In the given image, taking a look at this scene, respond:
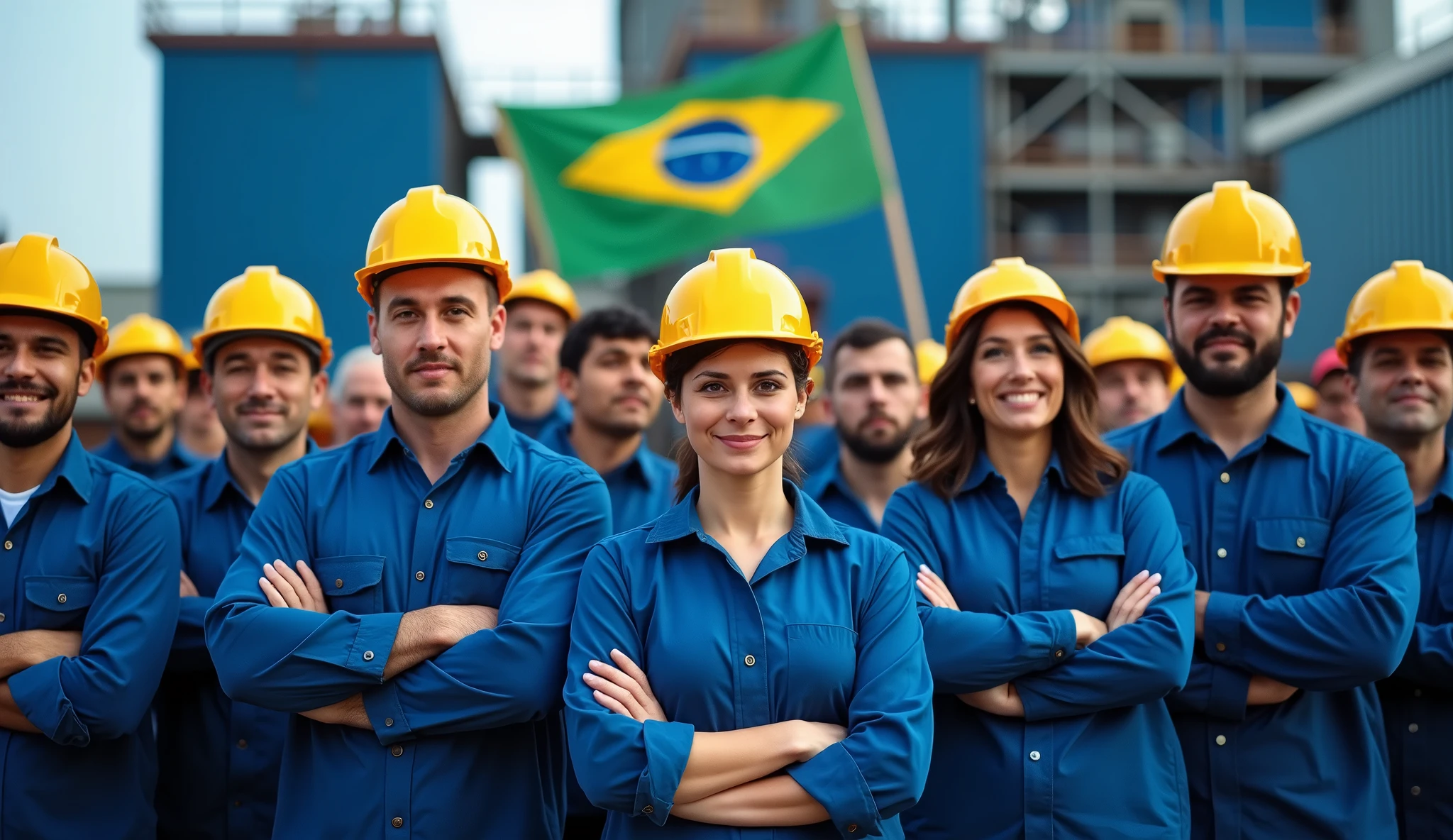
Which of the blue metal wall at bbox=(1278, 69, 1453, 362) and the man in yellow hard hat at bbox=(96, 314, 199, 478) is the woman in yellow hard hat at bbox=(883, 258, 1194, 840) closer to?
the man in yellow hard hat at bbox=(96, 314, 199, 478)

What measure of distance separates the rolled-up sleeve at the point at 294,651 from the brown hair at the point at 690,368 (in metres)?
0.94

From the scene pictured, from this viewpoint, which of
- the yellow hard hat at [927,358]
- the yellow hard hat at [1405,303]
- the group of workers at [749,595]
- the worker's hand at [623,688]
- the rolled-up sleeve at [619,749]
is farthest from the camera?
the yellow hard hat at [927,358]

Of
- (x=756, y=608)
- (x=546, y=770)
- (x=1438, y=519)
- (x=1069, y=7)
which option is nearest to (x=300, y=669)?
(x=546, y=770)

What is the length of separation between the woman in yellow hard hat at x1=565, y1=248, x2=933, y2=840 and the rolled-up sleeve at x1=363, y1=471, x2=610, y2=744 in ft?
0.53

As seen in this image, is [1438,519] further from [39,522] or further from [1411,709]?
[39,522]

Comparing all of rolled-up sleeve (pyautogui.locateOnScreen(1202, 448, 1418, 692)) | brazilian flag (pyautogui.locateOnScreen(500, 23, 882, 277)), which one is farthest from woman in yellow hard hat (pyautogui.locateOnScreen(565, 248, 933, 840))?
brazilian flag (pyautogui.locateOnScreen(500, 23, 882, 277))

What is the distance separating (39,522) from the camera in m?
4.21

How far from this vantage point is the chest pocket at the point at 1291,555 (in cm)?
413

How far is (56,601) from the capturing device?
4.06m

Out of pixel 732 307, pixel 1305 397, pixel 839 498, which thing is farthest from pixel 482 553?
pixel 1305 397

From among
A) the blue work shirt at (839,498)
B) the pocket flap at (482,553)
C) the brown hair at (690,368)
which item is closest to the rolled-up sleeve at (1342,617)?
the brown hair at (690,368)

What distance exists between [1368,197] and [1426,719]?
1986 cm

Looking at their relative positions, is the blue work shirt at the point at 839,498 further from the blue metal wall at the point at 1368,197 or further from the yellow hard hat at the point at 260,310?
the blue metal wall at the point at 1368,197

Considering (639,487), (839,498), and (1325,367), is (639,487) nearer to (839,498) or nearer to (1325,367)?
(839,498)
